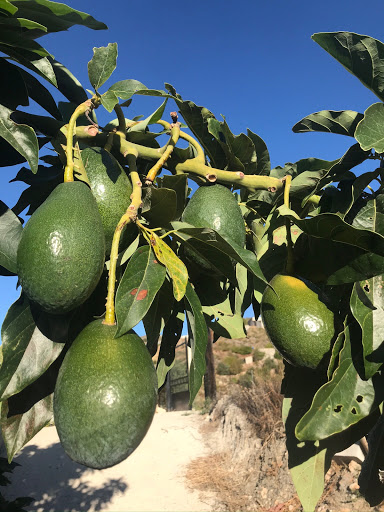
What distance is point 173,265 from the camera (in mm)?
922

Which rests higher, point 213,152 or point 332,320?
point 213,152

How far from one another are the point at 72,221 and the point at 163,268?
0.67 feet

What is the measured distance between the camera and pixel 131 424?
82 centimetres

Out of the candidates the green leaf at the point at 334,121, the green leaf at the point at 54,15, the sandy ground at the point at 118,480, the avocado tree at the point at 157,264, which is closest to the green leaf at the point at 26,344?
the avocado tree at the point at 157,264

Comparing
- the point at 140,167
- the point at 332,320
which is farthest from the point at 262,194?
the point at 332,320

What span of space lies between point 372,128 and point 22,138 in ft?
2.59

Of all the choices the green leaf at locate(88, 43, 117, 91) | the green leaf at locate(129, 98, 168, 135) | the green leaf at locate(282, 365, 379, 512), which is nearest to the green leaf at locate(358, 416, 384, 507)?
the green leaf at locate(282, 365, 379, 512)

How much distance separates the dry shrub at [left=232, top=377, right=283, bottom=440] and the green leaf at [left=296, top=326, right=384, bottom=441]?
936cm

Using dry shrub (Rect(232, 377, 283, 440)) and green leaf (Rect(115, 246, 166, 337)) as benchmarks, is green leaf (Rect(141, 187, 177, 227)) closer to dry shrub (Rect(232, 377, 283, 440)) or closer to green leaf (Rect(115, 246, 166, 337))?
green leaf (Rect(115, 246, 166, 337))

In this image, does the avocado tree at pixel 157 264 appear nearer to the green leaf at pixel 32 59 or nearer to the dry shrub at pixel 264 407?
A: the green leaf at pixel 32 59

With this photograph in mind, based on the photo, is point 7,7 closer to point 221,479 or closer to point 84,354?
point 84,354

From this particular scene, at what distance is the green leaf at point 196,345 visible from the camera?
87cm

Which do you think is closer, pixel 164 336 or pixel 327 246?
pixel 327 246

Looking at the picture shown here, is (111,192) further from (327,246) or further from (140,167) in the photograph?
(327,246)
